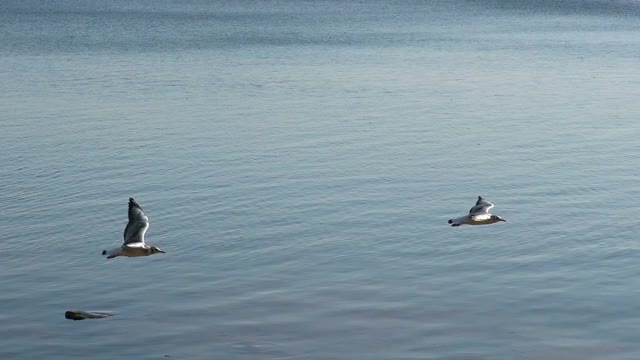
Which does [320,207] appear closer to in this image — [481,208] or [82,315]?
[481,208]

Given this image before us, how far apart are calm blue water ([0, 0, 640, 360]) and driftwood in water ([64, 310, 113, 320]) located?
0.63ft

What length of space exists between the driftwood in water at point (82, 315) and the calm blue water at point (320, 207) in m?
0.19

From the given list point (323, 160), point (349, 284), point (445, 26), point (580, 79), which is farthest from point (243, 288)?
point (445, 26)

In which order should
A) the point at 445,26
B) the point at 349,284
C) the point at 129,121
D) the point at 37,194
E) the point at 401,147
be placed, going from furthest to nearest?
the point at 445,26 < the point at 129,121 < the point at 401,147 < the point at 37,194 < the point at 349,284

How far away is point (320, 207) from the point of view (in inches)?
1447

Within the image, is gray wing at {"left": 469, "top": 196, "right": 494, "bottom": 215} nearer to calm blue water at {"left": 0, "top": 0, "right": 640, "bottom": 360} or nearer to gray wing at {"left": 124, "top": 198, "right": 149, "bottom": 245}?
calm blue water at {"left": 0, "top": 0, "right": 640, "bottom": 360}

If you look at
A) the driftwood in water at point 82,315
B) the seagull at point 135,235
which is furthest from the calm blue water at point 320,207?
the seagull at point 135,235

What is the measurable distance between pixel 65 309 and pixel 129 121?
956 inches

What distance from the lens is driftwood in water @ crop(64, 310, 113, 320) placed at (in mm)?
26953

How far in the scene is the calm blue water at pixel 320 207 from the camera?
87.6 ft

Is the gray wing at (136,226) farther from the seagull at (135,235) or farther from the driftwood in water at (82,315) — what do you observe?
the driftwood in water at (82,315)

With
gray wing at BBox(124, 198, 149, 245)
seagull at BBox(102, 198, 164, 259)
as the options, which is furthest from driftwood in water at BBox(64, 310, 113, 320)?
gray wing at BBox(124, 198, 149, 245)

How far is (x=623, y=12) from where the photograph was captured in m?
120

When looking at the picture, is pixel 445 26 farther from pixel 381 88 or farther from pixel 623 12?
pixel 381 88
